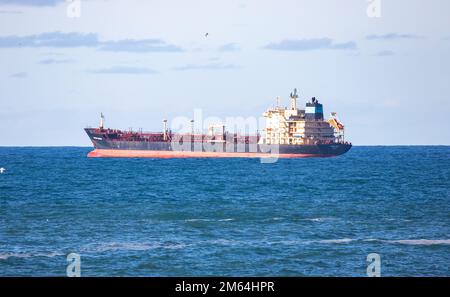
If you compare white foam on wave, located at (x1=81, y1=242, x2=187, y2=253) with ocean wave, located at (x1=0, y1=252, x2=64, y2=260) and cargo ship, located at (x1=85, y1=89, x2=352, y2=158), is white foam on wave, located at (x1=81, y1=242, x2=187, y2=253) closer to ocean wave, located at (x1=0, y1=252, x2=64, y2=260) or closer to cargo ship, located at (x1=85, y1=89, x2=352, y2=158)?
ocean wave, located at (x1=0, y1=252, x2=64, y2=260)

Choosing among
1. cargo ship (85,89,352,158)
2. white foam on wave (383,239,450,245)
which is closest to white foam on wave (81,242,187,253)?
white foam on wave (383,239,450,245)

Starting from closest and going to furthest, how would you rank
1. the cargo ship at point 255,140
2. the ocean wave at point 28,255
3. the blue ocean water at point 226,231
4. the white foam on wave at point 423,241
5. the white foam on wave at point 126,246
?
1. the blue ocean water at point 226,231
2. the ocean wave at point 28,255
3. the white foam on wave at point 126,246
4. the white foam on wave at point 423,241
5. the cargo ship at point 255,140

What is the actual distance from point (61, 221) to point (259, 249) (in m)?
17.0

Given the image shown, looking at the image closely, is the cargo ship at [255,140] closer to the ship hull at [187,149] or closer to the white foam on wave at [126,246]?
the ship hull at [187,149]

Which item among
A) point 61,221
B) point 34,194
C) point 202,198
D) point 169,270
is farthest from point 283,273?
point 34,194

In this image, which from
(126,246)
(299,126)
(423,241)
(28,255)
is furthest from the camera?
(299,126)

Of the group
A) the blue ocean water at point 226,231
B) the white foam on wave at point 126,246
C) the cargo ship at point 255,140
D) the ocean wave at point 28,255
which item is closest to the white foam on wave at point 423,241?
the blue ocean water at point 226,231

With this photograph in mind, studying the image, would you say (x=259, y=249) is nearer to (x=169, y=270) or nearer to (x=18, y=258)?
(x=169, y=270)

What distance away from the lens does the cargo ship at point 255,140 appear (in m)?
142

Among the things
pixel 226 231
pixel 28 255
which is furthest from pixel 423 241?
pixel 28 255

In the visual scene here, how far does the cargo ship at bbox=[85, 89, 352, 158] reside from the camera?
142000 millimetres

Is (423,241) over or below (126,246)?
below

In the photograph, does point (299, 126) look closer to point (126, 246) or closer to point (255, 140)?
point (255, 140)

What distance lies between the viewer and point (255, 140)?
154 metres
